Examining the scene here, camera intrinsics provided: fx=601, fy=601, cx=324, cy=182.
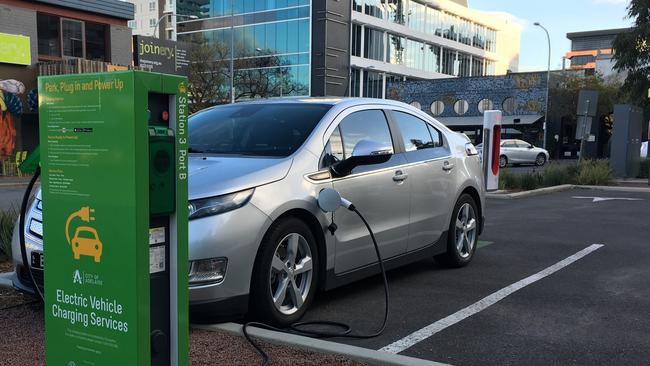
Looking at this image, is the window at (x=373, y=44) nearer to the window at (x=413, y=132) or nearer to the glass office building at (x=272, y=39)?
the glass office building at (x=272, y=39)

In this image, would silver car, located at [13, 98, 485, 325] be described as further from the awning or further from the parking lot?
the awning

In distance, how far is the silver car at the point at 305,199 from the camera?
12.9 ft

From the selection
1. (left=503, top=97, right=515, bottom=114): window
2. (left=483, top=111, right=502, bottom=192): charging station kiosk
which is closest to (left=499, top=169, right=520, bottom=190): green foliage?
(left=483, top=111, right=502, bottom=192): charging station kiosk

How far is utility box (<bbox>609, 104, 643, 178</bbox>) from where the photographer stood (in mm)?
20094

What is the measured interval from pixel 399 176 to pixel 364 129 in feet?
1.73

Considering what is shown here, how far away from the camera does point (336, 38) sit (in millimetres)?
58594

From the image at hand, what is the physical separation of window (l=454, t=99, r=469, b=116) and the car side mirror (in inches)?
1928

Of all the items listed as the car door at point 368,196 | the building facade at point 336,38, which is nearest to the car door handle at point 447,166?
the car door at point 368,196

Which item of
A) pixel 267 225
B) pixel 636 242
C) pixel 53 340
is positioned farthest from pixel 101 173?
pixel 636 242

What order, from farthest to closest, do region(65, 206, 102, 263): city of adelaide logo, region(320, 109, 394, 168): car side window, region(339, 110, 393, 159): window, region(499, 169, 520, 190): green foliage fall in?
region(499, 169, 520, 190): green foliage, region(339, 110, 393, 159): window, region(320, 109, 394, 168): car side window, region(65, 206, 102, 263): city of adelaide logo

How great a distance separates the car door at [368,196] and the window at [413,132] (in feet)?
0.78

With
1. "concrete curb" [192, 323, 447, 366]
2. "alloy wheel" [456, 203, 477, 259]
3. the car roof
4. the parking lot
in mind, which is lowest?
the parking lot

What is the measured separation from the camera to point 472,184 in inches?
258

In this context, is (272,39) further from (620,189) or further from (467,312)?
(467,312)
